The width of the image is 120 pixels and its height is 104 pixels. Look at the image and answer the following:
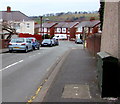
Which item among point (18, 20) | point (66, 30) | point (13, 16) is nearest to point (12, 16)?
point (13, 16)

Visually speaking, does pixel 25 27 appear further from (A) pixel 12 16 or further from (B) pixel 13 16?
(A) pixel 12 16

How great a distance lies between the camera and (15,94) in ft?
26.9

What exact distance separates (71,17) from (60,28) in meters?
69.9

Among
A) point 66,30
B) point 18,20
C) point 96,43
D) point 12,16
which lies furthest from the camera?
point 66,30

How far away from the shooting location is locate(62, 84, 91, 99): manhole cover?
7508 mm

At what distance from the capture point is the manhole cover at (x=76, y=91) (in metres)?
7.51

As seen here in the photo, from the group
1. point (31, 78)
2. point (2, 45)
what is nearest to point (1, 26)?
point (2, 45)

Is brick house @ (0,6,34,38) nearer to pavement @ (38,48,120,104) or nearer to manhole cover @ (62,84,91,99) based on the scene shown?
pavement @ (38,48,120,104)

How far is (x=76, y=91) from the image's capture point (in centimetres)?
815

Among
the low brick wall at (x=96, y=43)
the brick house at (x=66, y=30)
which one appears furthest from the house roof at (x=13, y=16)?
the brick house at (x=66, y=30)

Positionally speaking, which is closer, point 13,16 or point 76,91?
point 76,91

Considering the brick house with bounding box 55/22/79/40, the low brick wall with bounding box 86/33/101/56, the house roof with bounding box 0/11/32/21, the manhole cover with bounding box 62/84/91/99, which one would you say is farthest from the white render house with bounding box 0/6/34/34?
the manhole cover with bounding box 62/84/91/99

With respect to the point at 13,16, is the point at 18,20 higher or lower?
lower

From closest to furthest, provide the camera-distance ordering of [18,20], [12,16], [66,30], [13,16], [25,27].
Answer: [12,16] → [13,16] → [18,20] → [25,27] → [66,30]
